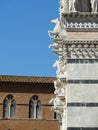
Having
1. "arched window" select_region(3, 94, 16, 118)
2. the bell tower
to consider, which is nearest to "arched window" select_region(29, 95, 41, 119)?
"arched window" select_region(3, 94, 16, 118)

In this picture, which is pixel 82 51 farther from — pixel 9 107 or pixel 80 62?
pixel 9 107

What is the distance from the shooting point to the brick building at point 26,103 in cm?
3519

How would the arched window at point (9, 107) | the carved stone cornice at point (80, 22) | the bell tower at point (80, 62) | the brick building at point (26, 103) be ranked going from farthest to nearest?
the arched window at point (9, 107), the brick building at point (26, 103), the carved stone cornice at point (80, 22), the bell tower at point (80, 62)

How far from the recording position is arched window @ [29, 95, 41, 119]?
35.5 meters

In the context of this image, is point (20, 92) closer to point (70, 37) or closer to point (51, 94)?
point (51, 94)

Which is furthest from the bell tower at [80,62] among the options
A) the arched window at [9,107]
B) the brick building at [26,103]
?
the arched window at [9,107]

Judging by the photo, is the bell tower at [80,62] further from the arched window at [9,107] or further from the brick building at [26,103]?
the arched window at [9,107]

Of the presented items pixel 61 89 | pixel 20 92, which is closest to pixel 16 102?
pixel 20 92

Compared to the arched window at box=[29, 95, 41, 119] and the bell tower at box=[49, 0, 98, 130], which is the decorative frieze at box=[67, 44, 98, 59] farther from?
the arched window at box=[29, 95, 41, 119]

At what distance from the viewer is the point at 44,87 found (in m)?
35.3

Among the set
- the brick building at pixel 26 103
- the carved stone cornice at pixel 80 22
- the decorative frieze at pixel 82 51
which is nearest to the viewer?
the decorative frieze at pixel 82 51

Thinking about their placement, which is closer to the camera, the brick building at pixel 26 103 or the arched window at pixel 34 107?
the brick building at pixel 26 103

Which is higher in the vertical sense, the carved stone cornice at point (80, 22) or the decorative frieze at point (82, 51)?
the carved stone cornice at point (80, 22)

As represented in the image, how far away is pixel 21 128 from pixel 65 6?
2352 cm
